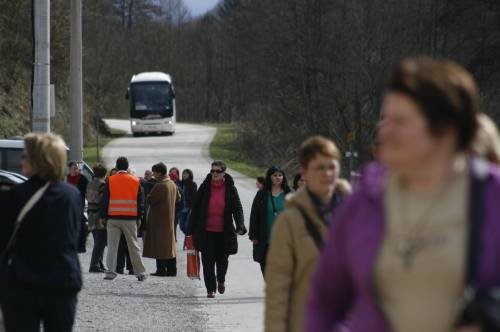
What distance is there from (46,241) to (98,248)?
12239 millimetres

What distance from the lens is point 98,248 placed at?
18766 millimetres

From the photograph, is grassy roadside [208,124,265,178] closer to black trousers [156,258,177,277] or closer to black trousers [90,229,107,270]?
black trousers [90,229,107,270]

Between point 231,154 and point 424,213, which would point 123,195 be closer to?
point 424,213

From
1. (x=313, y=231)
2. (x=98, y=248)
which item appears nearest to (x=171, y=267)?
(x=98, y=248)

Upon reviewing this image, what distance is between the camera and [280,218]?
241 inches

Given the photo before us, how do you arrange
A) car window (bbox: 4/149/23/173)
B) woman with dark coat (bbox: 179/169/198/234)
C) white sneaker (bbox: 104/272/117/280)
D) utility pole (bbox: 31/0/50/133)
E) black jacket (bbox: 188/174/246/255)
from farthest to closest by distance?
woman with dark coat (bbox: 179/169/198/234) → car window (bbox: 4/149/23/173) → utility pole (bbox: 31/0/50/133) → white sneaker (bbox: 104/272/117/280) → black jacket (bbox: 188/174/246/255)

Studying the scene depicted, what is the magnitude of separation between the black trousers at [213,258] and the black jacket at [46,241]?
8.10 m

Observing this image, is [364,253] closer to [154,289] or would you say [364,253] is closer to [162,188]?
[154,289]

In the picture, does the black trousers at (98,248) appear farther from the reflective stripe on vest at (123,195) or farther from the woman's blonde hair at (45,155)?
the woman's blonde hair at (45,155)

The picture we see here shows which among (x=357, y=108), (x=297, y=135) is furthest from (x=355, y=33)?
(x=297, y=135)

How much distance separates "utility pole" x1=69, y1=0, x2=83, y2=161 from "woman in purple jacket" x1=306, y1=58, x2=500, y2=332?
73.2 ft

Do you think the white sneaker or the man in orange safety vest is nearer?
the white sneaker

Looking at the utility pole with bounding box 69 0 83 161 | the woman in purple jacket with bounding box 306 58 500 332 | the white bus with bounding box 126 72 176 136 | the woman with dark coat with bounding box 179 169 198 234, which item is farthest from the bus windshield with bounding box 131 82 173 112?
the woman in purple jacket with bounding box 306 58 500 332

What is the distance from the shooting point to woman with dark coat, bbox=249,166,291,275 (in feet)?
42.0
